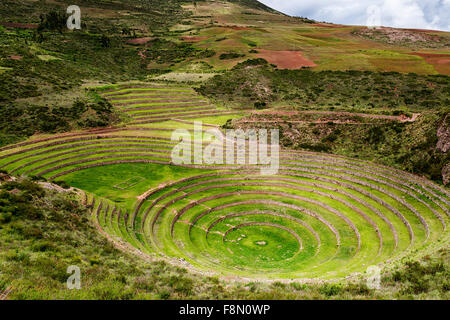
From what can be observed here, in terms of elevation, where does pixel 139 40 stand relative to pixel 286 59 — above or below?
above

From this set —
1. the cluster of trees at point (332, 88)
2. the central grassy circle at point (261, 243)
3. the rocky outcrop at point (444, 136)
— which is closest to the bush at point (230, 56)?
the cluster of trees at point (332, 88)

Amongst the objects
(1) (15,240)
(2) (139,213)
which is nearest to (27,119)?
(2) (139,213)

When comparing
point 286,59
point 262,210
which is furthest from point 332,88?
point 262,210

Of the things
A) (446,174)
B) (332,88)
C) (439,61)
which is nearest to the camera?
(446,174)

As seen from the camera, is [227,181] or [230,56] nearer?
[227,181]

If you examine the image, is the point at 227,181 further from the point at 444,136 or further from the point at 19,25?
the point at 19,25

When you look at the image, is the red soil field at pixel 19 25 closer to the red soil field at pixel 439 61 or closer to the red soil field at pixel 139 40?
the red soil field at pixel 139 40
